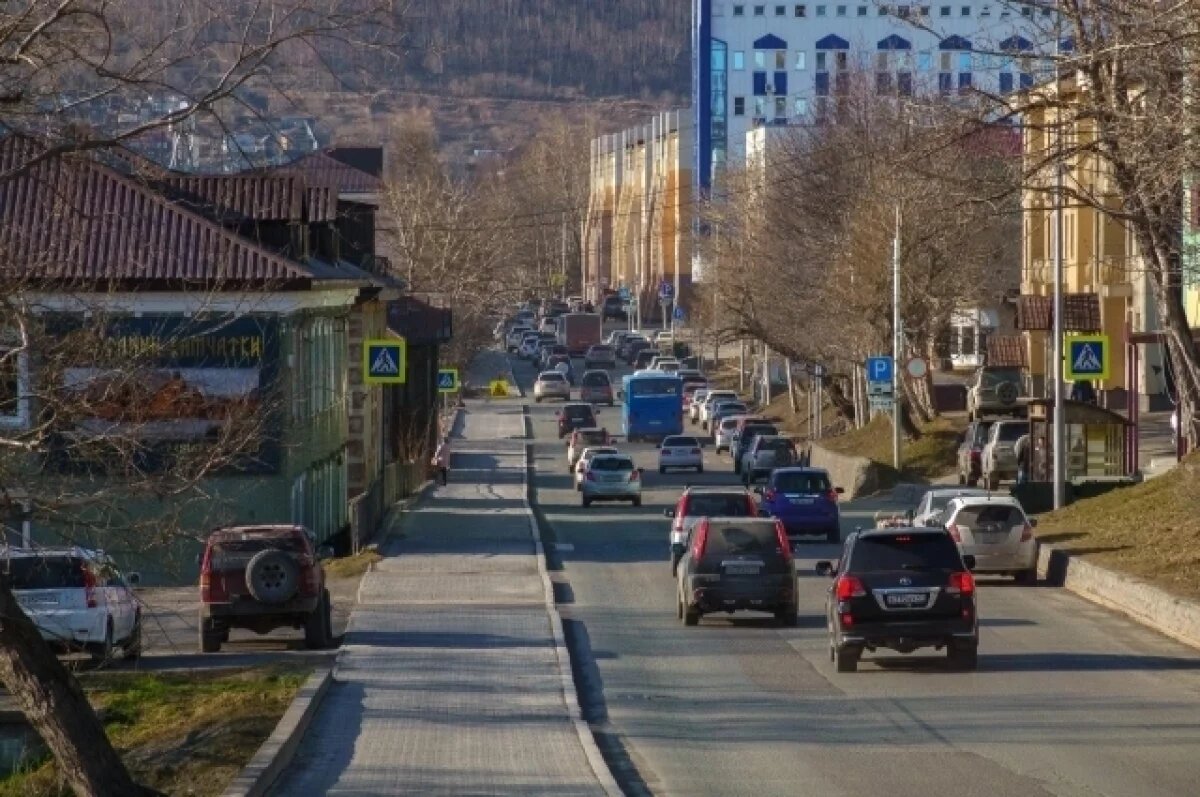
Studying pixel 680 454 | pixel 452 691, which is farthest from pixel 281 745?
pixel 680 454

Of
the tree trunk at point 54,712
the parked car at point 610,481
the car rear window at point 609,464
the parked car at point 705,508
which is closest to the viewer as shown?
the tree trunk at point 54,712

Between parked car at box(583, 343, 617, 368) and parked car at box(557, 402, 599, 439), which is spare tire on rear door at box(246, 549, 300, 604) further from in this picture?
parked car at box(583, 343, 617, 368)

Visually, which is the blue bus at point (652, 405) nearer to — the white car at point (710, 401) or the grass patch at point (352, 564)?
the white car at point (710, 401)

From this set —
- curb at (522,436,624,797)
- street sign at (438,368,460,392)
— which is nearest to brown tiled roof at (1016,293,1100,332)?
street sign at (438,368,460,392)

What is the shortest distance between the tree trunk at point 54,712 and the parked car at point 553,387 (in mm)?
88271

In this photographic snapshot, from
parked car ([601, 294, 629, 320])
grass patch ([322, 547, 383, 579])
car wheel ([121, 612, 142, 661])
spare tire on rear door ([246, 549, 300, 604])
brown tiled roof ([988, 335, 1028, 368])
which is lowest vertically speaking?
grass patch ([322, 547, 383, 579])

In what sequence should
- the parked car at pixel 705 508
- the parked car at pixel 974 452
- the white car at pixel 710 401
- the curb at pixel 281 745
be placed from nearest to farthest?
the curb at pixel 281 745 → the parked car at pixel 705 508 → the parked car at pixel 974 452 → the white car at pixel 710 401

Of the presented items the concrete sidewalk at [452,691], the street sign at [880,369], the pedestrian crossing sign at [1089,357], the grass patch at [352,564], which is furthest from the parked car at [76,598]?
the street sign at [880,369]

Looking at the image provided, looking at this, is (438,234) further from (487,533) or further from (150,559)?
(150,559)

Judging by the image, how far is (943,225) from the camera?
47.7 metres

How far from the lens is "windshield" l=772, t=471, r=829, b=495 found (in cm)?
4406

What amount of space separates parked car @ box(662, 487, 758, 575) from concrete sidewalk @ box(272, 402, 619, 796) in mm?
2589

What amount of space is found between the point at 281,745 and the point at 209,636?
10603 mm

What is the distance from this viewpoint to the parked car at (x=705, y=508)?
35938mm
